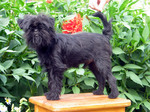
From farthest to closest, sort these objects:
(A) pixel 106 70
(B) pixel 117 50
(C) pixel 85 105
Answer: (B) pixel 117 50 → (A) pixel 106 70 → (C) pixel 85 105

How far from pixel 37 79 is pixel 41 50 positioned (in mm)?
878

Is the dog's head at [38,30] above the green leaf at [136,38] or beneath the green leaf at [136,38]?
above

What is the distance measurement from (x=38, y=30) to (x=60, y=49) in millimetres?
337

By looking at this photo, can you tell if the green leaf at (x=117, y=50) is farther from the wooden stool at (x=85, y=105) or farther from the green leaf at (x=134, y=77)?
the wooden stool at (x=85, y=105)

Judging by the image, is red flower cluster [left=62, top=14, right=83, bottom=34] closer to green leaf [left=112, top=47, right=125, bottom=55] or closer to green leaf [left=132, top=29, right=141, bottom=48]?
green leaf [left=112, top=47, right=125, bottom=55]

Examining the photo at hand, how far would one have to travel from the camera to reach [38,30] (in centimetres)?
204

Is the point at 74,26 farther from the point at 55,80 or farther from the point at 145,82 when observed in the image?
the point at 145,82

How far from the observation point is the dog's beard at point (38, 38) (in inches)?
80.0

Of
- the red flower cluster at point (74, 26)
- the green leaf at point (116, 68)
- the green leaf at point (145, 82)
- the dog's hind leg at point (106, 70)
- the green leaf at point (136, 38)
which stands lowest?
the green leaf at point (145, 82)

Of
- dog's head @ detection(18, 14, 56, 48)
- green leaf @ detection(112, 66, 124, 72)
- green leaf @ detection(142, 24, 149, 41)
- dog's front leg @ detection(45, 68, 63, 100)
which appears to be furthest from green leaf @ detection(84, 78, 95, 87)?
dog's head @ detection(18, 14, 56, 48)

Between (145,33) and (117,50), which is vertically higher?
(145,33)

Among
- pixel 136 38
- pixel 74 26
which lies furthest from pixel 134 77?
pixel 74 26

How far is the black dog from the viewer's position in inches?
80.9

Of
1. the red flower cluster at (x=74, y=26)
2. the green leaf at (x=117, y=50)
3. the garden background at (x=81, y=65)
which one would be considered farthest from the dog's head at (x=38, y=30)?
the green leaf at (x=117, y=50)
